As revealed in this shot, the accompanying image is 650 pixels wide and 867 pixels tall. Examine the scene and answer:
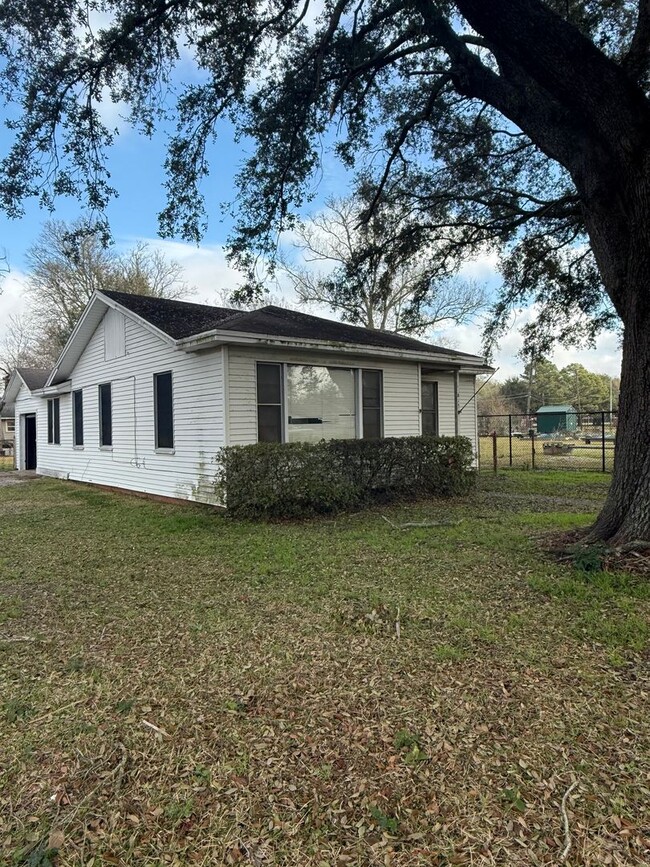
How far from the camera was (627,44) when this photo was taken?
7.53m

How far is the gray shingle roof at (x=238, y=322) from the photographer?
30.9 ft

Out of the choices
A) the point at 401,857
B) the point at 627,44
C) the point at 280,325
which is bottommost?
the point at 401,857

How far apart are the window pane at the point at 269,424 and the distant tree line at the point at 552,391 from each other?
57.3 m

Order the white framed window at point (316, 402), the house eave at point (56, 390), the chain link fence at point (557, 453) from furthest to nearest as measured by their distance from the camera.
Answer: the house eave at point (56, 390) → the chain link fence at point (557, 453) → the white framed window at point (316, 402)

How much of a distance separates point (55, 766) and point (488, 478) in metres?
12.0

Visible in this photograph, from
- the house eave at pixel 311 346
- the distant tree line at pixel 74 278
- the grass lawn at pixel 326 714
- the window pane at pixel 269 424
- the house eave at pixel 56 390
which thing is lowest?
the grass lawn at pixel 326 714

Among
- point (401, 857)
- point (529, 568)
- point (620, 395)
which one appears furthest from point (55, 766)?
point (620, 395)

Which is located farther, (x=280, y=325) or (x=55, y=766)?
(x=280, y=325)

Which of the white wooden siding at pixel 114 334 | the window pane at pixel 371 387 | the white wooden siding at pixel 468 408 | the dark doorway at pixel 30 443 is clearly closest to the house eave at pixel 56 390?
the white wooden siding at pixel 114 334

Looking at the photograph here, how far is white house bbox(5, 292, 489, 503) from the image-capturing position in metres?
8.98

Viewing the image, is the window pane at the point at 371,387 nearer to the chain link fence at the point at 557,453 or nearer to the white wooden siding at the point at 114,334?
the chain link fence at the point at 557,453

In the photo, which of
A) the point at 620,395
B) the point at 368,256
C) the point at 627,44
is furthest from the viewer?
the point at 368,256

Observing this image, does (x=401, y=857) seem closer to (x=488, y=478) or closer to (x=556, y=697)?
(x=556, y=697)

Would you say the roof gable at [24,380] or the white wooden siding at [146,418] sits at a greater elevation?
the roof gable at [24,380]
